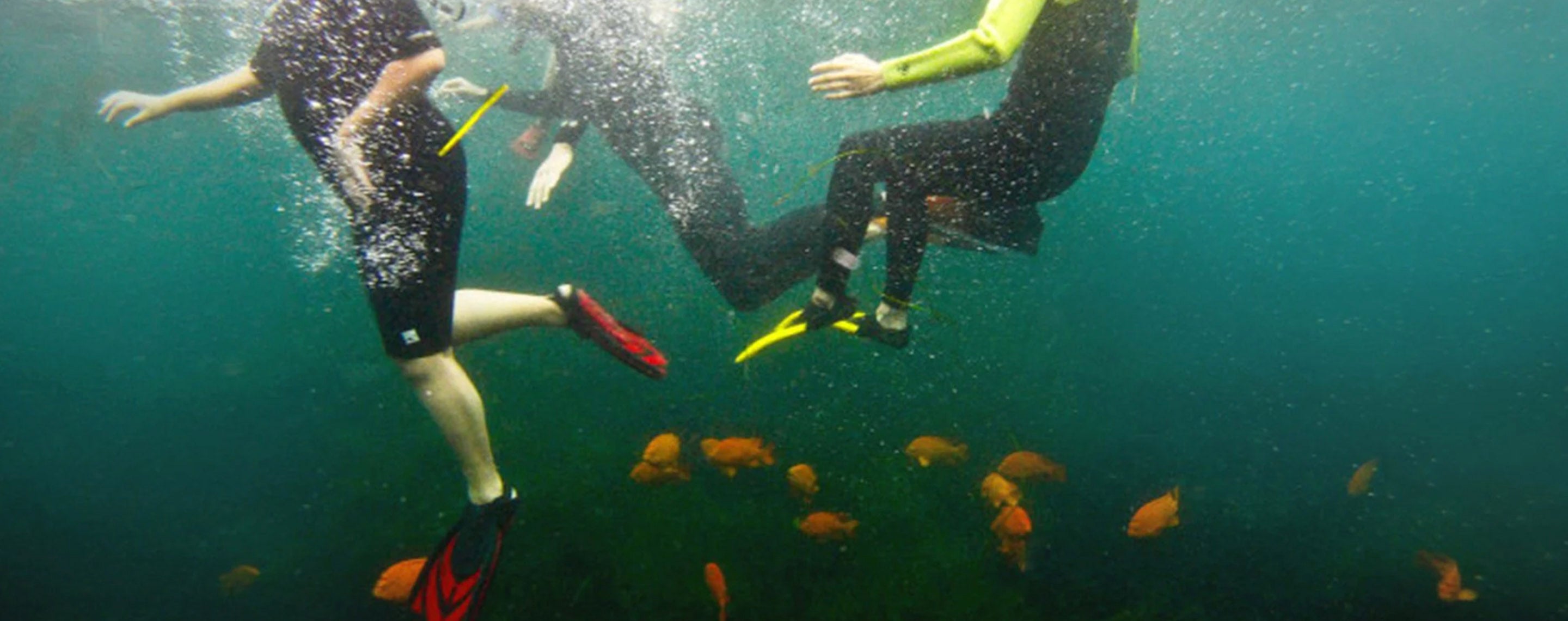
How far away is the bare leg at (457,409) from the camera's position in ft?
11.1

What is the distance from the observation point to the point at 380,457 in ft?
37.4

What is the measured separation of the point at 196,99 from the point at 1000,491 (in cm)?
594

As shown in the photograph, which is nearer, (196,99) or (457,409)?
(457,409)

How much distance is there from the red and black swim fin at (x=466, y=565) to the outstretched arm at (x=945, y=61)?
8.96ft

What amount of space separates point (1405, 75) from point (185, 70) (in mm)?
53728

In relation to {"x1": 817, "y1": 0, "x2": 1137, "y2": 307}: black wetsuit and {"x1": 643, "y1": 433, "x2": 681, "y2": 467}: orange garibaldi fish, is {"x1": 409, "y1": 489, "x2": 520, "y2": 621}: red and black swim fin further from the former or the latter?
{"x1": 817, "y1": 0, "x2": 1137, "y2": 307}: black wetsuit

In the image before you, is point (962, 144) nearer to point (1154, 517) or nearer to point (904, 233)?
point (904, 233)

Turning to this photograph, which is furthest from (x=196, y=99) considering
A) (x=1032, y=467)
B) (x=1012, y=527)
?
(x=1032, y=467)

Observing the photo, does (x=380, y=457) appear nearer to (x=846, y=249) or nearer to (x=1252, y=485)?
(x=846, y=249)

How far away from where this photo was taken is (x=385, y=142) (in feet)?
9.89

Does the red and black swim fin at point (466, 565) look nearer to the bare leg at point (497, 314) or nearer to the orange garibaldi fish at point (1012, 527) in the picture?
the bare leg at point (497, 314)

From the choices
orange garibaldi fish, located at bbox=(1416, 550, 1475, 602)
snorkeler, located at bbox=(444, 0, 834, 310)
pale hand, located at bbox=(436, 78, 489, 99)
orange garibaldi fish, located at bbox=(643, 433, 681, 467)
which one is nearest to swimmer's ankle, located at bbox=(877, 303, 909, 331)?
snorkeler, located at bbox=(444, 0, 834, 310)

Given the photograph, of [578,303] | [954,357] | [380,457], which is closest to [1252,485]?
[954,357]

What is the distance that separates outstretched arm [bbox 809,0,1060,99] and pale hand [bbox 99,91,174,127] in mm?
3398
